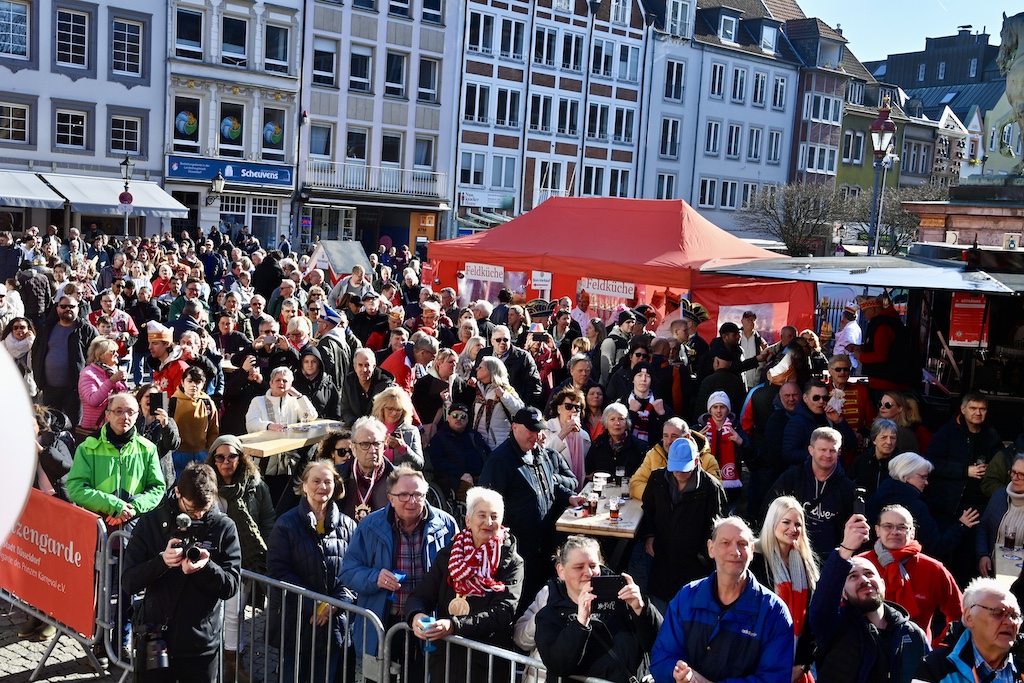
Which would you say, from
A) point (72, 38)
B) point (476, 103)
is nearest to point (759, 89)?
point (476, 103)

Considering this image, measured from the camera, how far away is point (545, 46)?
1735 inches

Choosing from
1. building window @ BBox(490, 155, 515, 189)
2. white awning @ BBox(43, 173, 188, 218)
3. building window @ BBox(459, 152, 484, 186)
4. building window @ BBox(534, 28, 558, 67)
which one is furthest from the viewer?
building window @ BBox(534, 28, 558, 67)

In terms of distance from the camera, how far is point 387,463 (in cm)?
662

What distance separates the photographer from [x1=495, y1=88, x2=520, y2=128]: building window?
42.9 m

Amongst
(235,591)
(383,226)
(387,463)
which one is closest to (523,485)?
(387,463)

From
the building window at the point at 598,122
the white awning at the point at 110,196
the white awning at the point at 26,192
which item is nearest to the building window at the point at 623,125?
the building window at the point at 598,122

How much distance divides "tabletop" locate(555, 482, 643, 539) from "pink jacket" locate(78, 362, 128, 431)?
3.51m

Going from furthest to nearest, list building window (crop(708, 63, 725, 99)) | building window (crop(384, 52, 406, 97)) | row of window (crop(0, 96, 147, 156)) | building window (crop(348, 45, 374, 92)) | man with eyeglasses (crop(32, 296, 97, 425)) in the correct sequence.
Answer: building window (crop(708, 63, 725, 99)) → building window (crop(384, 52, 406, 97)) → building window (crop(348, 45, 374, 92)) → row of window (crop(0, 96, 147, 156)) → man with eyeglasses (crop(32, 296, 97, 425))

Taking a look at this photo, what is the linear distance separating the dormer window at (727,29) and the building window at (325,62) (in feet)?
66.8

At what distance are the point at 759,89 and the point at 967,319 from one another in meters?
42.8

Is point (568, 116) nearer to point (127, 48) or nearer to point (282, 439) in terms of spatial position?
point (127, 48)

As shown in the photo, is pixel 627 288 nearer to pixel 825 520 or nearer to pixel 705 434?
pixel 705 434

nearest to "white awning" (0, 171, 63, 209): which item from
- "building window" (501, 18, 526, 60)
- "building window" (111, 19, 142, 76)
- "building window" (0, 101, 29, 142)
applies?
"building window" (0, 101, 29, 142)

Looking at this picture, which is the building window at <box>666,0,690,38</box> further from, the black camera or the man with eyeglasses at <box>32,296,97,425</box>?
the black camera
